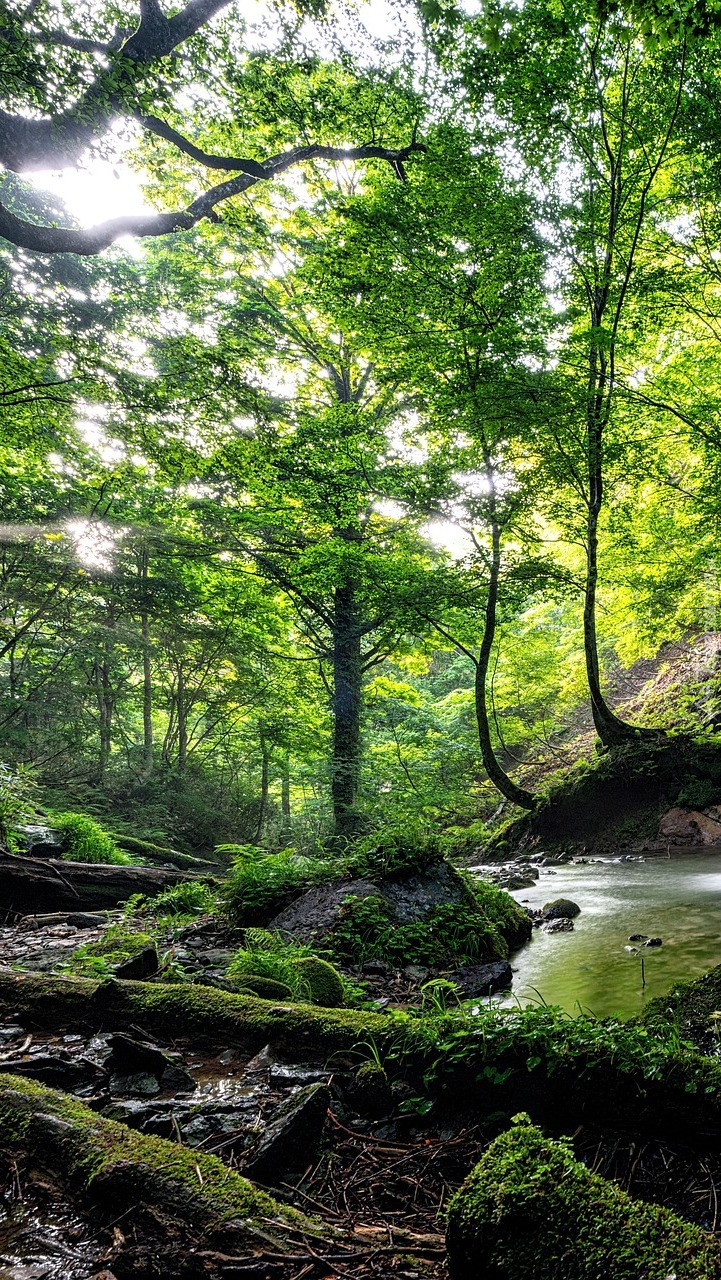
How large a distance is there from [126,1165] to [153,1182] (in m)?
0.10

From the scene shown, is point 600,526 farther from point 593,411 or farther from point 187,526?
point 187,526

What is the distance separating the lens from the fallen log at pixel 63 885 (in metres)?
6.15

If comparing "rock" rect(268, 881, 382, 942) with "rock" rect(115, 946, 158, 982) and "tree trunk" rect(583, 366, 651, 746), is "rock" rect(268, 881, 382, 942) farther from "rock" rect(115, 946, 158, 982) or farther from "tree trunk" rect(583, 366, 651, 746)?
"tree trunk" rect(583, 366, 651, 746)

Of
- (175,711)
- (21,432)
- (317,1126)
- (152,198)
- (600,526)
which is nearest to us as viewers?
(317,1126)

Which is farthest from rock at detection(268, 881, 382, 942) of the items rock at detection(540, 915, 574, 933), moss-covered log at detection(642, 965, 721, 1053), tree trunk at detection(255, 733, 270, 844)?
tree trunk at detection(255, 733, 270, 844)

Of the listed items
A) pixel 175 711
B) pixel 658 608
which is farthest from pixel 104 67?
pixel 175 711

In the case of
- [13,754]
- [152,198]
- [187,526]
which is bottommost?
[13,754]

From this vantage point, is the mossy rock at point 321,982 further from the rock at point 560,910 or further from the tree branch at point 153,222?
the tree branch at point 153,222

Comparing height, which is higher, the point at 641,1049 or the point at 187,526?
the point at 187,526

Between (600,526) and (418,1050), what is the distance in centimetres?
1018

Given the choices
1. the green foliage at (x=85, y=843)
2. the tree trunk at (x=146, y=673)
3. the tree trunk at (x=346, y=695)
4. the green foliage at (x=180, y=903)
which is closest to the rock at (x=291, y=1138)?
the green foliage at (x=180, y=903)

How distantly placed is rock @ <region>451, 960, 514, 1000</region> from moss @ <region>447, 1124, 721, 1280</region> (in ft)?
10.3

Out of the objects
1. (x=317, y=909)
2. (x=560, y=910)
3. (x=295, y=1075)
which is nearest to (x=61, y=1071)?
(x=295, y=1075)

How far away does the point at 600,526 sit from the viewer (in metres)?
10.9
